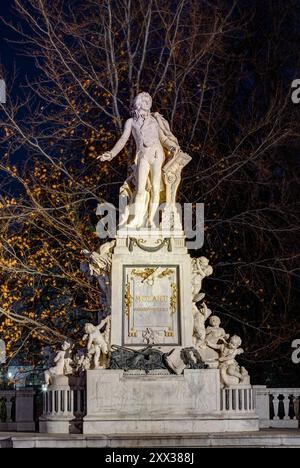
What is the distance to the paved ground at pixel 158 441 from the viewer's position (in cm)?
1515

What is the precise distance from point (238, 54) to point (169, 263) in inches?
476

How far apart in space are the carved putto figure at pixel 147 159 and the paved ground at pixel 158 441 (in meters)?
3.84

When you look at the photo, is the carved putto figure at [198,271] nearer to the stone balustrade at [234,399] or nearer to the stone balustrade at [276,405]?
the stone balustrade at [234,399]

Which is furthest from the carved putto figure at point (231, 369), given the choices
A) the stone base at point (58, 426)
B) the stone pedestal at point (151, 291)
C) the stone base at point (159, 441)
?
the stone base at point (58, 426)

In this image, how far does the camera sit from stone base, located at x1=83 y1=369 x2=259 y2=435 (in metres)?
16.3

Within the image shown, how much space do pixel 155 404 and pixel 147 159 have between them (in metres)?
3.94

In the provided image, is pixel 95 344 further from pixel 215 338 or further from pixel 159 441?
pixel 159 441

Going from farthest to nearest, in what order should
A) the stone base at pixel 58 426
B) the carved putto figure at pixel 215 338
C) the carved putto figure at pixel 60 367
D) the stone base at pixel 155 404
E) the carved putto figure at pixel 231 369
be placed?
the carved putto figure at pixel 215 338, the carved putto figure at pixel 60 367, the carved putto figure at pixel 231 369, the stone base at pixel 58 426, the stone base at pixel 155 404

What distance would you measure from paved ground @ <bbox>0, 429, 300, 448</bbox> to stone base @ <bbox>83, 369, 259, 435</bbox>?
789 mm

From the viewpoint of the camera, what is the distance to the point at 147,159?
18.0 meters

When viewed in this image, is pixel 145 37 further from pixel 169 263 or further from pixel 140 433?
pixel 140 433

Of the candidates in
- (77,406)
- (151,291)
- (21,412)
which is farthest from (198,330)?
(21,412)
